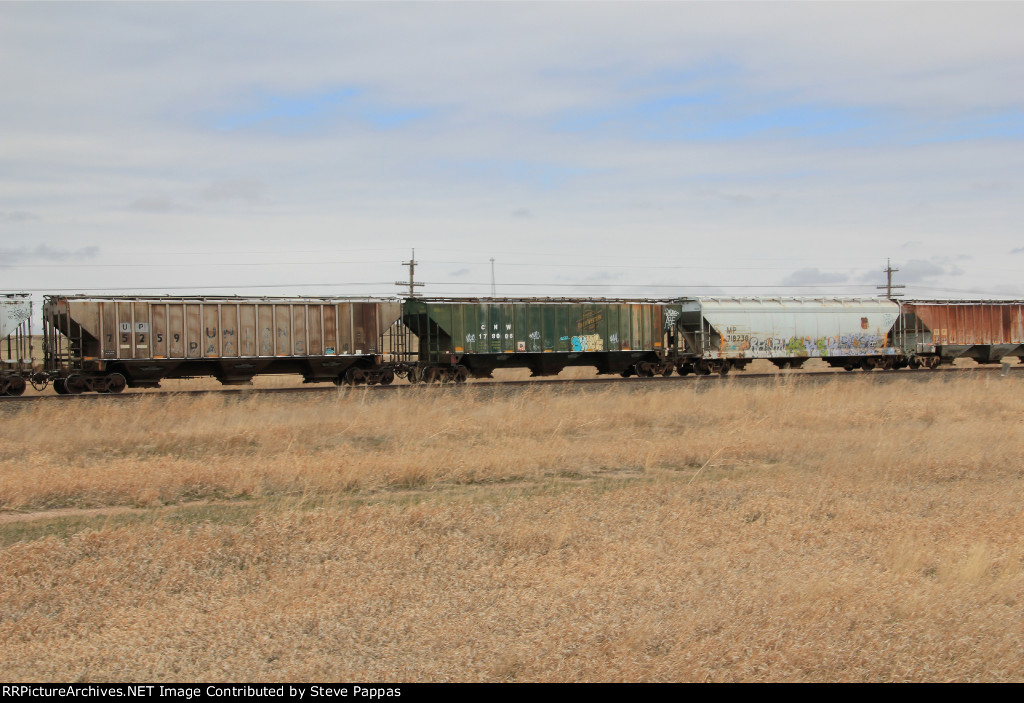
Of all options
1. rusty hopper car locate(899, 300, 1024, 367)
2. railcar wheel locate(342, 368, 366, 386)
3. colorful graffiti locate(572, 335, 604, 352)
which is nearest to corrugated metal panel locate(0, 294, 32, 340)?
railcar wheel locate(342, 368, 366, 386)

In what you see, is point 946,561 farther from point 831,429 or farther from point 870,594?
point 831,429

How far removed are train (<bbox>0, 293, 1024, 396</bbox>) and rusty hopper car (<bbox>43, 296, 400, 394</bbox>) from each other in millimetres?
35

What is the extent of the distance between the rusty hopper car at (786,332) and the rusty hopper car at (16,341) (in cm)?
2255

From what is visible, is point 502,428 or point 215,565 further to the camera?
point 502,428

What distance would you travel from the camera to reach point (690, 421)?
1730cm

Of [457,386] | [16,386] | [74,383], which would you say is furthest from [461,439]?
[16,386]

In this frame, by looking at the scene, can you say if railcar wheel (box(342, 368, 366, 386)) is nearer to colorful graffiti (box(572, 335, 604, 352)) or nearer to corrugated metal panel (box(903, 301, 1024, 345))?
colorful graffiti (box(572, 335, 604, 352))

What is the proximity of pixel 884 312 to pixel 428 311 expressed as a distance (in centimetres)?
2074

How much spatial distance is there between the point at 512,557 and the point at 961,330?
37.2 meters

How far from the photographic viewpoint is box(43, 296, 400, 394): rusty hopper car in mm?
24625

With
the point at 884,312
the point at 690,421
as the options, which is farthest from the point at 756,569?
the point at 884,312

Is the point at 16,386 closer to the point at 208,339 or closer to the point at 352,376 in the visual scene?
the point at 208,339

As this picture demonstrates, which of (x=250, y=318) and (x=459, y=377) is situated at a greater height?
(x=250, y=318)

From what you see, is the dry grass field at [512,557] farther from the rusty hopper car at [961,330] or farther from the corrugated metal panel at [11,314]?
the rusty hopper car at [961,330]
